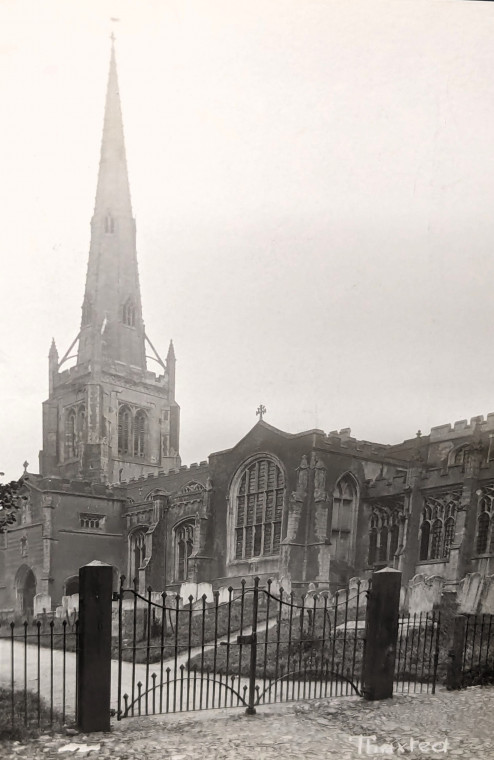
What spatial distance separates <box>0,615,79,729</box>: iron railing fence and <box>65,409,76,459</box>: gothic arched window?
12.9ft

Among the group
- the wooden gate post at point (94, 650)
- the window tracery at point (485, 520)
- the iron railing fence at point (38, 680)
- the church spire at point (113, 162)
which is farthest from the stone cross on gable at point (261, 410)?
the window tracery at point (485, 520)

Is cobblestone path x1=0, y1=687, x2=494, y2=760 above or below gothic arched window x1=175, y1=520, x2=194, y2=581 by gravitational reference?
below

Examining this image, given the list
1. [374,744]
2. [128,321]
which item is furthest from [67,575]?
[374,744]

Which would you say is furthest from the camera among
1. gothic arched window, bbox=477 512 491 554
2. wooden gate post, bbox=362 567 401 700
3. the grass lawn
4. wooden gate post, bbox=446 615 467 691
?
gothic arched window, bbox=477 512 491 554

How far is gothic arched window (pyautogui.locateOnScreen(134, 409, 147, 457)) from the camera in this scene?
46.6 ft

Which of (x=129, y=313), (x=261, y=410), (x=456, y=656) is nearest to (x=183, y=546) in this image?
(x=261, y=410)

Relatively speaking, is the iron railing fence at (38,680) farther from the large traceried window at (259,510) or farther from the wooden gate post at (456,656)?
the large traceried window at (259,510)

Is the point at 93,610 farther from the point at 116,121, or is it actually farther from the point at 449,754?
the point at 116,121

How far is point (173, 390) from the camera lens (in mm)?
11859

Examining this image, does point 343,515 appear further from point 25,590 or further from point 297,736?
point 297,736

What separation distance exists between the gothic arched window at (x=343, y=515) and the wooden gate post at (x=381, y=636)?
1057 cm

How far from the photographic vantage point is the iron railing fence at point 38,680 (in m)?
5.78

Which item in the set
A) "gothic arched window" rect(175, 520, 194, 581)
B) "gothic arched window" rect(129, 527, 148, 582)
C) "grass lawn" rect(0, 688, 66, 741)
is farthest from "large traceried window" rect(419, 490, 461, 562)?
"grass lawn" rect(0, 688, 66, 741)

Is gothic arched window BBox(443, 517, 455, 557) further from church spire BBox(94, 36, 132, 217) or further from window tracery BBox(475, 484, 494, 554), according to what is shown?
church spire BBox(94, 36, 132, 217)
